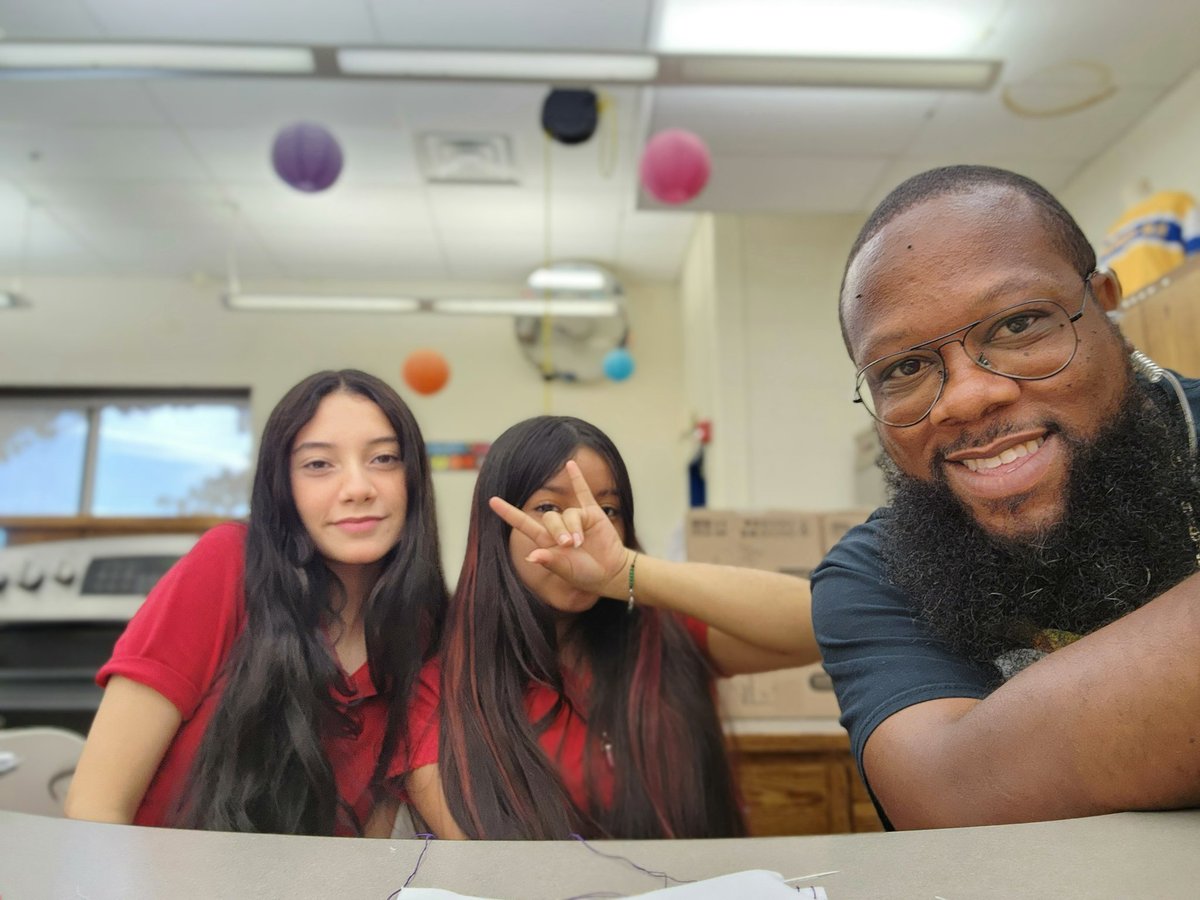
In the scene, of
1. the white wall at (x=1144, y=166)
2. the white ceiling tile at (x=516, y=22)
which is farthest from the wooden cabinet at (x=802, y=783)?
the white ceiling tile at (x=516, y=22)

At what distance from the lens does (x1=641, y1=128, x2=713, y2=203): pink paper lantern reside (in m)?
2.64

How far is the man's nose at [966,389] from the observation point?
2.30ft

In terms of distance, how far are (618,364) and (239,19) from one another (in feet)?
5.75

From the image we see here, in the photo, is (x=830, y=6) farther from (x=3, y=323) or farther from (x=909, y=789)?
(x=3, y=323)

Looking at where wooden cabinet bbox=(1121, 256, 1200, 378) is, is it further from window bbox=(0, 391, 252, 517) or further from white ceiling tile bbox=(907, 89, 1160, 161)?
window bbox=(0, 391, 252, 517)

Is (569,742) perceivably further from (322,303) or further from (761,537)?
(322,303)

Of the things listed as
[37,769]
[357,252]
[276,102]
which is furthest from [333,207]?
[37,769]

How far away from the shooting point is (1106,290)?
784 millimetres

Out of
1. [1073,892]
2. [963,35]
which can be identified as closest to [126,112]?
[963,35]

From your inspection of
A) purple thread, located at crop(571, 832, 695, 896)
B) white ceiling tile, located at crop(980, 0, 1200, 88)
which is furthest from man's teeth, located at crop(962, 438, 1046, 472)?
white ceiling tile, located at crop(980, 0, 1200, 88)

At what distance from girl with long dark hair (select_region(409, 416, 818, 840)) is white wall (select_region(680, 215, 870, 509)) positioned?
1.01 ft

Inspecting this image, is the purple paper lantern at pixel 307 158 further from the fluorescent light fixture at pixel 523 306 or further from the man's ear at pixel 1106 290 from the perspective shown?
the man's ear at pixel 1106 290

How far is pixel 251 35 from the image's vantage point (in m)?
2.96

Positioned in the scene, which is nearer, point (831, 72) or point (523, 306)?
point (831, 72)
